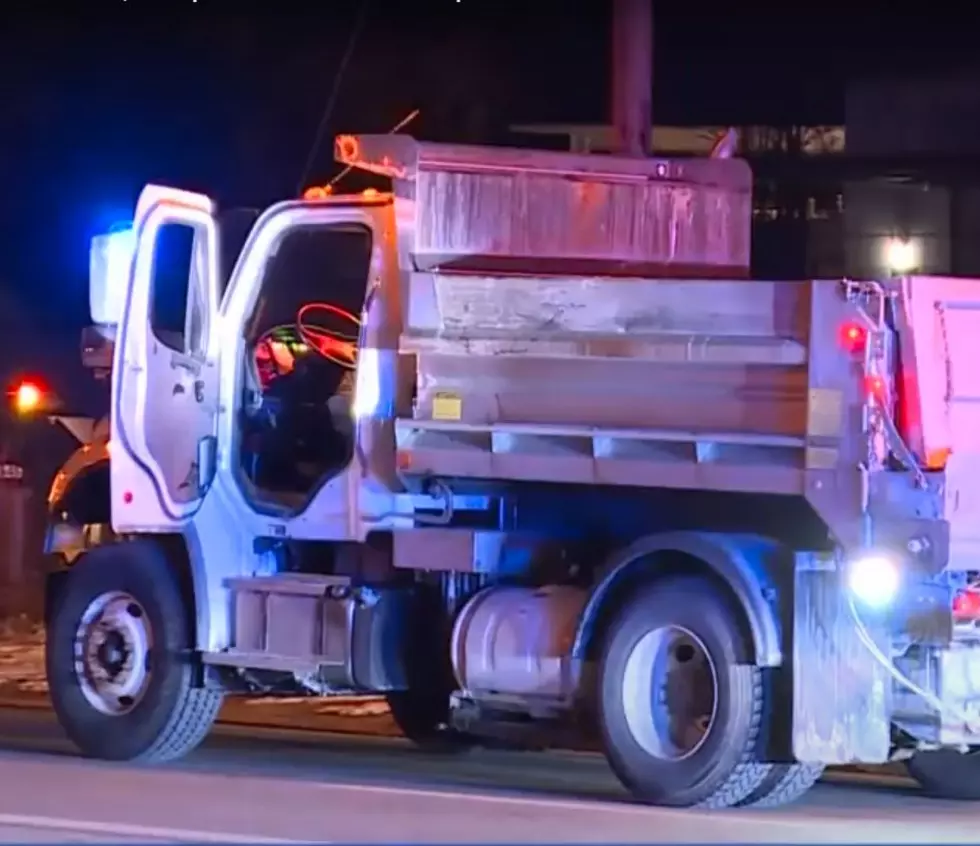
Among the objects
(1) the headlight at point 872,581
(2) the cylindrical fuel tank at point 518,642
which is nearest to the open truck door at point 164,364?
(2) the cylindrical fuel tank at point 518,642

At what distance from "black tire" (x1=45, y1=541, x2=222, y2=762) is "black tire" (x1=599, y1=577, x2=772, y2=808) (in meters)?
2.64

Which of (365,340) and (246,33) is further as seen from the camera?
(246,33)

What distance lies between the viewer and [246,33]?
27.2m

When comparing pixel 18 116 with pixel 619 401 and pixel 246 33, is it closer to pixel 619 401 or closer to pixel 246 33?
pixel 246 33

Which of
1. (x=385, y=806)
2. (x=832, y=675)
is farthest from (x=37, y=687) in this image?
(x=832, y=675)

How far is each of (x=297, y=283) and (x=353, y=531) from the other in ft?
4.77

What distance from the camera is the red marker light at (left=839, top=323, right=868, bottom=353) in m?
9.41

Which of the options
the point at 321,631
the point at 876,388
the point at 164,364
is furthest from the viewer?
the point at 164,364

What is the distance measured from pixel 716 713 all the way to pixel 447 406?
2.01 m

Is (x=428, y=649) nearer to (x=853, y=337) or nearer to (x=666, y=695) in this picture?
(x=666, y=695)

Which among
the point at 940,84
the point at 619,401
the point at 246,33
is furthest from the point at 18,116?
the point at 619,401

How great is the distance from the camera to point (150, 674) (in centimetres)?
1166

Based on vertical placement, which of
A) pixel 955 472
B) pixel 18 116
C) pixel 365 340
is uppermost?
pixel 18 116

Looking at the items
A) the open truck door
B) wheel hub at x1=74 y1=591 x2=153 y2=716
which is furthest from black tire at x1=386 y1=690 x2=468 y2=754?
the open truck door
